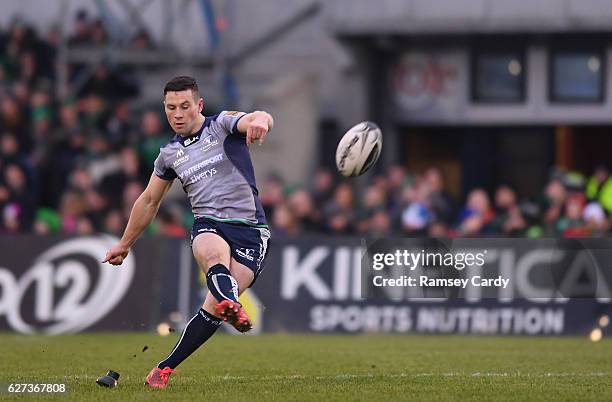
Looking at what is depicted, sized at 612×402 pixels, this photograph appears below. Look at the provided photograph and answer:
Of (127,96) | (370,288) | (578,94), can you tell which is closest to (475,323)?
(370,288)

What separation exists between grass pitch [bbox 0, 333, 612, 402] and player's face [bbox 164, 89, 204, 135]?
190 cm

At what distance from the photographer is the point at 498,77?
24.5 metres

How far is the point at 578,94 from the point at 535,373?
42.4 feet

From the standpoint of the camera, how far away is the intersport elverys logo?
1808cm

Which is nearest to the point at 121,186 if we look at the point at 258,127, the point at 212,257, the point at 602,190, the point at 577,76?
the point at 602,190

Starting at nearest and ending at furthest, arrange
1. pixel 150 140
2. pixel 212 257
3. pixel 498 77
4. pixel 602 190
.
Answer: pixel 212 257, pixel 602 190, pixel 150 140, pixel 498 77

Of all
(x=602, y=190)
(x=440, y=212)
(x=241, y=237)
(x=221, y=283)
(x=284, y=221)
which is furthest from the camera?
(x=602, y=190)

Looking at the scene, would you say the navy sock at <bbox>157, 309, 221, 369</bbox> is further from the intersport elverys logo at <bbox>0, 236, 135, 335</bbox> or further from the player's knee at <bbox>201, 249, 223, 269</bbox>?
the intersport elverys logo at <bbox>0, 236, 135, 335</bbox>

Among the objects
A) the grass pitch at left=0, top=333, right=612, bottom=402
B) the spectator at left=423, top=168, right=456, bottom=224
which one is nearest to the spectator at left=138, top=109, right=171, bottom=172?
the spectator at left=423, top=168, right=456, bottom=224

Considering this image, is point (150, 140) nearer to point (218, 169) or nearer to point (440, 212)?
point (440, 212)

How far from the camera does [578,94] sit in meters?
24.1

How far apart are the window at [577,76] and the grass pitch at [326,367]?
7755 mm

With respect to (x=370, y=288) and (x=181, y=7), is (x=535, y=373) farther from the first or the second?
(x=181, y=7)
